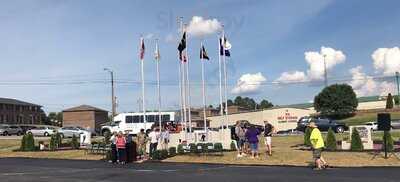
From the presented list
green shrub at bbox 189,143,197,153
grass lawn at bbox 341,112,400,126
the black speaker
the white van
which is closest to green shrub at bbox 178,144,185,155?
green shrub at bbox 189,143,197,153

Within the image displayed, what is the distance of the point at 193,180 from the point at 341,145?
645 inches

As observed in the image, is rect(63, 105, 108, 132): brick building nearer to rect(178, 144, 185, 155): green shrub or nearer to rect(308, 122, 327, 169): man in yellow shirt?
rect(178, 144, 185, 155): green shrub

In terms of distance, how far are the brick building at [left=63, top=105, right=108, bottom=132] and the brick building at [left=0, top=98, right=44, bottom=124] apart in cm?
1515

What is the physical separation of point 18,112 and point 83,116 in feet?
78.6

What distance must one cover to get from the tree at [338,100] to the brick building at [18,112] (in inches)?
2947

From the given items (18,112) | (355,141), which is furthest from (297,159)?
(18,112)

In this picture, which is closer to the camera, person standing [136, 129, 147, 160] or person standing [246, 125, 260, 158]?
person standing [246, 125, 260, 158]

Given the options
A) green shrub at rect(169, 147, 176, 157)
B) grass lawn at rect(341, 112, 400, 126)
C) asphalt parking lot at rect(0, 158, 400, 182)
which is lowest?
asphalt parking lot at rect(0, 158, 400, 182)

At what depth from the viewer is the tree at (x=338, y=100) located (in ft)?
391

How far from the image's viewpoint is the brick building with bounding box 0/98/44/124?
144625mm

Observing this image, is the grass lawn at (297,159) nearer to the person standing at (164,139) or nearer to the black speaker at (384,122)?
the black speaker at (384,122)

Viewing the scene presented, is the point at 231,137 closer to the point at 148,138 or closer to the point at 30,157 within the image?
the point at 148,138

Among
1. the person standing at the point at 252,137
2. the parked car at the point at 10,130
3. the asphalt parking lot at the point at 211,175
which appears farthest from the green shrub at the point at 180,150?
the parked car at the point at 10,130

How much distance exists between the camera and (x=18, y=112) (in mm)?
152250
